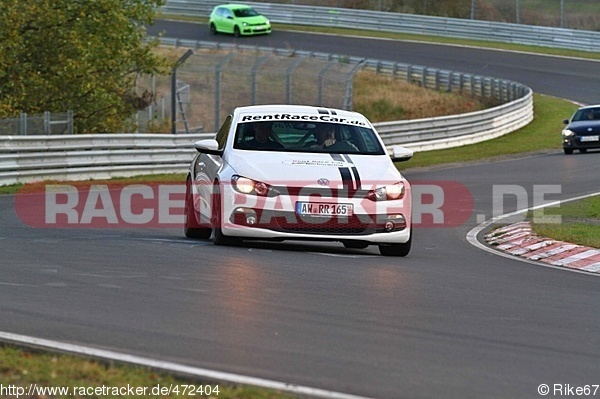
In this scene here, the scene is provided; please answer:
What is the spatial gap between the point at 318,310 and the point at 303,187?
3.46 metres

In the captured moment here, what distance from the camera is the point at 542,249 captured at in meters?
13.3

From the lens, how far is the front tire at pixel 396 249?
12.0 meters

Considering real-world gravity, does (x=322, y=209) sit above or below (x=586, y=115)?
above

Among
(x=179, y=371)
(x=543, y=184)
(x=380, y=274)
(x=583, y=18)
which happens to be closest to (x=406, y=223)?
(x=380, y=274)

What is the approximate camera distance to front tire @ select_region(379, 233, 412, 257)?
1203 centimetres

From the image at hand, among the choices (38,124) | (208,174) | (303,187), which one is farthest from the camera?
(38,124)

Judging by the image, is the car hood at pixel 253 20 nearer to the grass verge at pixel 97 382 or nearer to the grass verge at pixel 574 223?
the grass verge at pixel 574 223

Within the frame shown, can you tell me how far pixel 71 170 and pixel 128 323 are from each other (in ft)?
56.8

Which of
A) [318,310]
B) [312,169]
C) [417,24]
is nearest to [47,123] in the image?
[312,169]

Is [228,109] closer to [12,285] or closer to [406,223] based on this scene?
[406,223]

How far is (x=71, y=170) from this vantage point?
951 inches

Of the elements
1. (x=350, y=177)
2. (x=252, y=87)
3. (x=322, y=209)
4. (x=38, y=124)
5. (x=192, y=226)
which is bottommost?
(x=252, y=87)

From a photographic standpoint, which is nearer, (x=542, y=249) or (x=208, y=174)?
(x=208, y=174)

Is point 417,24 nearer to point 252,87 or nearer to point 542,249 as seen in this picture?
point 252,87
